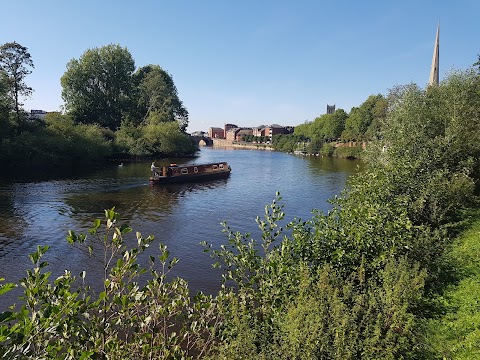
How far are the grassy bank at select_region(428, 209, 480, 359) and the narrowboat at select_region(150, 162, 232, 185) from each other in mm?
30082

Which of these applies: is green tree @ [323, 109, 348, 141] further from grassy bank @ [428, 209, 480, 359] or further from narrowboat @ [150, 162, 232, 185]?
grassy bank @ [428, 209, 480, 359]

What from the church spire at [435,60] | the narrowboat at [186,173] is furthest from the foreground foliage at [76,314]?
the church spire at [435,60]

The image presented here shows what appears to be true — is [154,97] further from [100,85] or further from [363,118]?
[363,118]

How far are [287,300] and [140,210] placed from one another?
19954 millimetres

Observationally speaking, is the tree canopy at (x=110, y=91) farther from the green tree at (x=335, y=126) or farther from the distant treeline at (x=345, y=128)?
the green tree at (x=335, y=126)

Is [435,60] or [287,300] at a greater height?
[435,60]

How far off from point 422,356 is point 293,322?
2900 mm

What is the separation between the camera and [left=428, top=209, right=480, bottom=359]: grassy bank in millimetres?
6984

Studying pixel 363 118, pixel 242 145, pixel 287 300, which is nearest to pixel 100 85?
pixel 363 118

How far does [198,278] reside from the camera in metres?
14.0

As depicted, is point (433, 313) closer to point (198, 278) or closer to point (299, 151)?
point (198, 278)

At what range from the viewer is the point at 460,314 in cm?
820

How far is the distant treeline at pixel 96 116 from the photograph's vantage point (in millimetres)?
45281

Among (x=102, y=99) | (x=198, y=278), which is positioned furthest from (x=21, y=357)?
(x=102, y=99)
